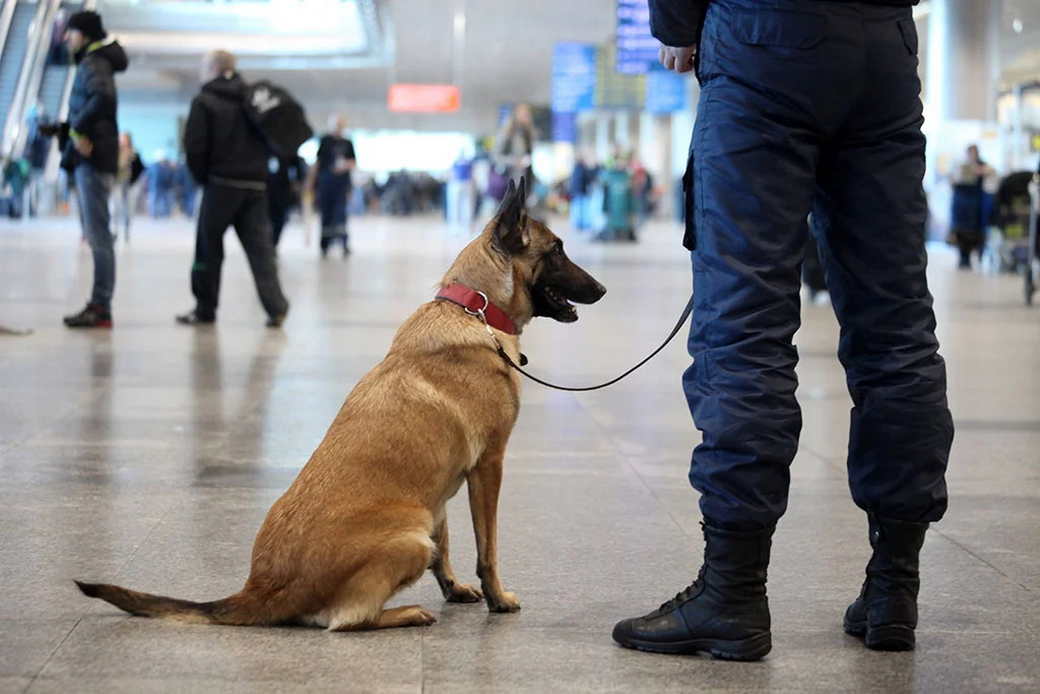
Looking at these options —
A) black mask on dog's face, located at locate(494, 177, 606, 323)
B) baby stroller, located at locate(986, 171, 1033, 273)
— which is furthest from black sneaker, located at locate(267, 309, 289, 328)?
baby stroller, located at locate(986, 171, 1033, 273)

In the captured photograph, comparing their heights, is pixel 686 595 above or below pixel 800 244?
below

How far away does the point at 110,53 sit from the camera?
9.59 meters

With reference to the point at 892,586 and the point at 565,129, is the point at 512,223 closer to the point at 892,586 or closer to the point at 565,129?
the point at 892,586

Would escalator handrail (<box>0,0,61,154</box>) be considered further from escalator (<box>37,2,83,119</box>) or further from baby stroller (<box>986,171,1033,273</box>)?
baby stroller (<box>986,171,1033,273</box>)

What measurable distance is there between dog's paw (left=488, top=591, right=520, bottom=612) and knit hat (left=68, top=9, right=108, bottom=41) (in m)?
7.35

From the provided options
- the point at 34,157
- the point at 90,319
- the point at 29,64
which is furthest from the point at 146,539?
the point at 34,157

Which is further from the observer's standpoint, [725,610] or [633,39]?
[633,39]

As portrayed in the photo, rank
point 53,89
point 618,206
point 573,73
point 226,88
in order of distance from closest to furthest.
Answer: point 226,88 < point 618,206 < point 53,89 < point 573,73

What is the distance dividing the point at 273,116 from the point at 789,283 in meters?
7.54

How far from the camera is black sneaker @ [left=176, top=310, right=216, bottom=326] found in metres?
10.1

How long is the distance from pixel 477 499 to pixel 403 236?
85.5ft

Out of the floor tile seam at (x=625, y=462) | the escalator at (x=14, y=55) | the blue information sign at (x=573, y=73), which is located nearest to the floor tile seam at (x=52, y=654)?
the floor tile seam at (x=625, y=462)

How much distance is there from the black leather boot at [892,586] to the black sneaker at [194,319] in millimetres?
7726

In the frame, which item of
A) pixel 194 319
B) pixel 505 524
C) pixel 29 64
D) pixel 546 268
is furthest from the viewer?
pixel 29 64
